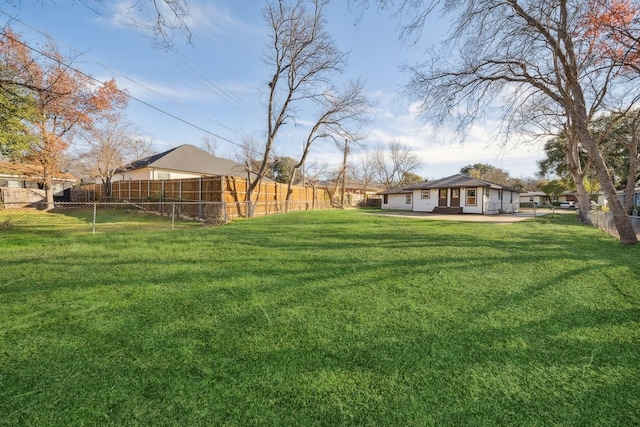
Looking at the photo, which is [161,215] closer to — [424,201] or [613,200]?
[613,200]

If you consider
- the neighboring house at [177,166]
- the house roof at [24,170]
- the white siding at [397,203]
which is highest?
the neighboring house at [177,166]

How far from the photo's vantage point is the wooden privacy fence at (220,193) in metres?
15.2

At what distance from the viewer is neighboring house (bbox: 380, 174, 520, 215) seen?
21734 millimetres

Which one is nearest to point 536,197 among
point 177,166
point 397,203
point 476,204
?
point 397,203

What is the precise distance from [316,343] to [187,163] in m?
28.8

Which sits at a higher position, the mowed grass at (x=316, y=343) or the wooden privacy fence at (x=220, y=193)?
the wooden privacy fence at (x=220, y=193)

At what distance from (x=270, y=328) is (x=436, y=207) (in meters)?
23.8

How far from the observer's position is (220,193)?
14898 millimetres

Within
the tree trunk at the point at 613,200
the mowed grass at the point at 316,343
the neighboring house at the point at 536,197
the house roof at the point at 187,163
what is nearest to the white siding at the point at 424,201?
the house roof at the point at 187,163

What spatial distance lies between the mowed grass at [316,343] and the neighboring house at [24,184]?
53.2 ft

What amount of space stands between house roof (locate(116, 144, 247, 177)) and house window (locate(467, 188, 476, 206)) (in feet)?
61.3

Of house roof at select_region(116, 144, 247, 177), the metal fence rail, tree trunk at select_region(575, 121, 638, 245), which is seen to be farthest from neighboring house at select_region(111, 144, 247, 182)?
tree trunk at select_region(575, 121, 638, 245)

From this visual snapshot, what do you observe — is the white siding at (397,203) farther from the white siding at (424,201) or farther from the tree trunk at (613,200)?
the tree trunk at (613,200)

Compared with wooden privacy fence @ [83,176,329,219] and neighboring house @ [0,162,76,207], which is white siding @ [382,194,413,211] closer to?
wooden privacy fence @ [83,176,329,219]
